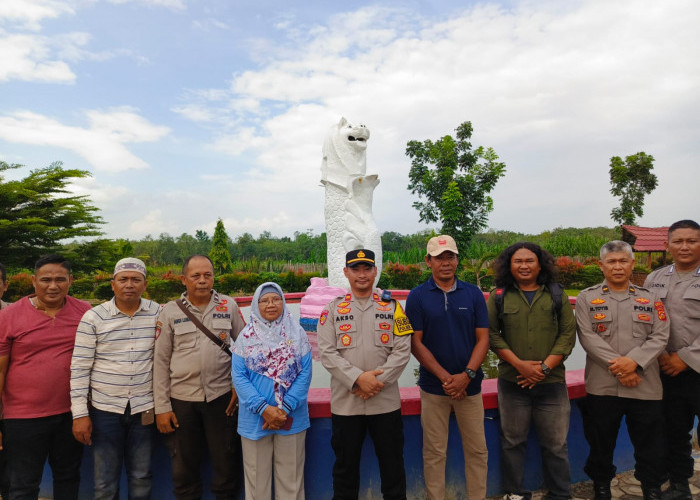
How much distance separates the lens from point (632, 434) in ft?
8.27

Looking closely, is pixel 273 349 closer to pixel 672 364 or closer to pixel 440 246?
pixel 440 246

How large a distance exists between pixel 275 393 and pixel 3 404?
4.76ft

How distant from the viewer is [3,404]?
227cm

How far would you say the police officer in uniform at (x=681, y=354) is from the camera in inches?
99.3

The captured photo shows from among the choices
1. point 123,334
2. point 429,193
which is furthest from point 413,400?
point 429,193

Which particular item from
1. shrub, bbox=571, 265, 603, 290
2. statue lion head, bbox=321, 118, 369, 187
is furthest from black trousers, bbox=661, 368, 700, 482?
shrub, bbox=571, 265, 603, 290

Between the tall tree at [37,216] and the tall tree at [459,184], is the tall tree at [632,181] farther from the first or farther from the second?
the tall tree at [37,216]

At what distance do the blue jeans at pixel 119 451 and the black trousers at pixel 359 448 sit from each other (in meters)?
1.04

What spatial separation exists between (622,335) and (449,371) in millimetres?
1055

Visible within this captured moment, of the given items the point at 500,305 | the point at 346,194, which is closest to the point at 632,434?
the point at 500,305

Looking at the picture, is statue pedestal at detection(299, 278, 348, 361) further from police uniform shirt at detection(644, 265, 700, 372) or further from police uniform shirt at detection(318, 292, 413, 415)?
police uniform shirt at detection(644, 265, 700, 372)

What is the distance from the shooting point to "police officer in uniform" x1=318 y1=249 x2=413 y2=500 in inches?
88.2

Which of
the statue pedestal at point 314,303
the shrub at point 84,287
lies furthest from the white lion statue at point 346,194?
the shrub at point 84,287

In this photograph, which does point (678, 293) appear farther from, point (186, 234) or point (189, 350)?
point (186, 234)
